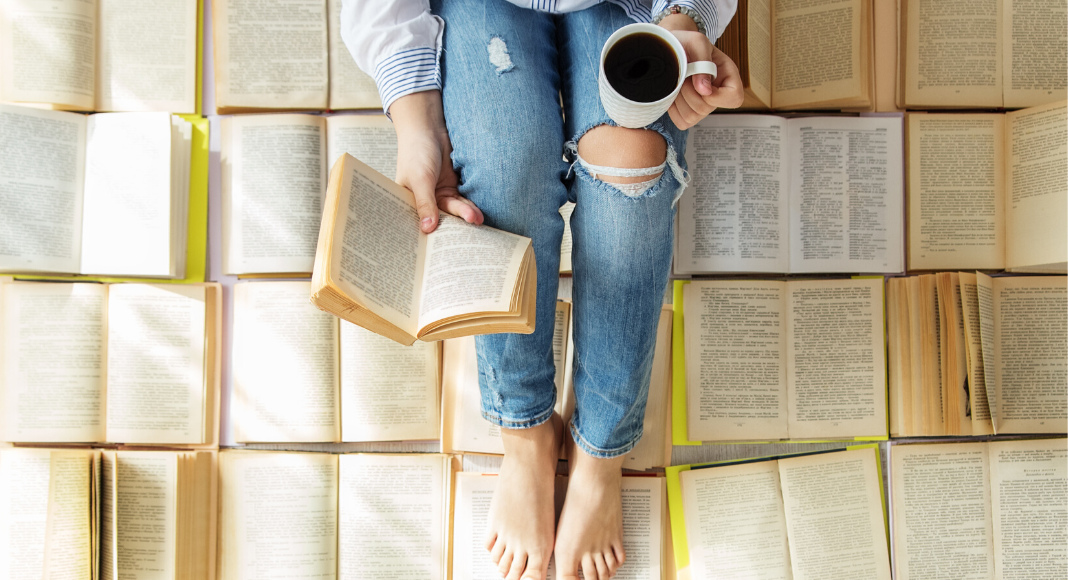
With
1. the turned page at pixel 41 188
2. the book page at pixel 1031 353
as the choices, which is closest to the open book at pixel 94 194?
the turned page at pixel 41 188

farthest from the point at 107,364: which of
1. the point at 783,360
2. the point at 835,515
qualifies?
the point at 835,515

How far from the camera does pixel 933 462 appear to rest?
982 mm

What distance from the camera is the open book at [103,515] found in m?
0.93

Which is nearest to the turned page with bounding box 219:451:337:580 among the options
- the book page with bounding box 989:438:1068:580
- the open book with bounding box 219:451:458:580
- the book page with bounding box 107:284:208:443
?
the open book with bounding box 219:451:458:580

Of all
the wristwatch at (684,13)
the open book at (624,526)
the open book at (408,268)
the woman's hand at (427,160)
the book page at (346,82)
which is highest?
the book page at (346,82)

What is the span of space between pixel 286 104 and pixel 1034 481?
1392 mm

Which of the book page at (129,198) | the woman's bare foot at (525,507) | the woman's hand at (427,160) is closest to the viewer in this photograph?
the woman's hand at (427,160)

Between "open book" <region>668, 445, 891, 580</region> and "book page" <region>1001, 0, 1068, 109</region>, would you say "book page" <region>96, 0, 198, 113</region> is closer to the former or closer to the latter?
"open book" <region>668, 445, 891, 580</region>

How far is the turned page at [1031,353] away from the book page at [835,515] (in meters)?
0.25

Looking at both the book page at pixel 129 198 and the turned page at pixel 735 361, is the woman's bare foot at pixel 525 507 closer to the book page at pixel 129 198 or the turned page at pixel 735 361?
the turned page at pixel 735 361

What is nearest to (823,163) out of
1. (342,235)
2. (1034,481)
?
(1034,481)

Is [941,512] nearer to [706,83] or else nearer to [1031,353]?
[1031,353]

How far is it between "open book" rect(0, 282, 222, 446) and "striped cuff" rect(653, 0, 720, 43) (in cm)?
83

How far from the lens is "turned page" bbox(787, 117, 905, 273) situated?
3.25 feet
